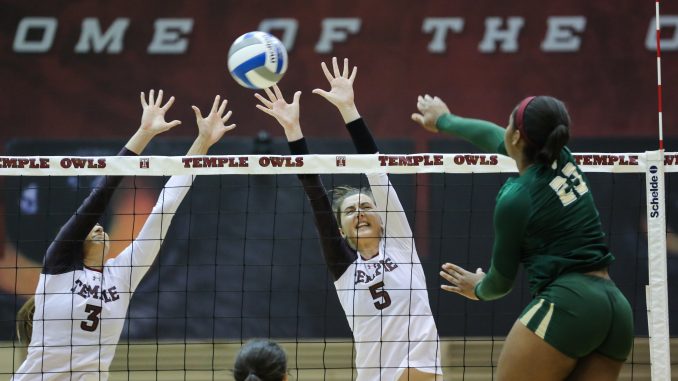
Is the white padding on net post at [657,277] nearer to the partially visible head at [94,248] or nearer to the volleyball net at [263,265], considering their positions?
the partially visible head at [94,248]

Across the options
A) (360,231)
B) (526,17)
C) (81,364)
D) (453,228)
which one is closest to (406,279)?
(360,231)

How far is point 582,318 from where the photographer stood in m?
3.24

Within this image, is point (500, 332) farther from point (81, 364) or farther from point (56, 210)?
point (81, 364)

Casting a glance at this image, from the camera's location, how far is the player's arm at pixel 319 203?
4.98 meters

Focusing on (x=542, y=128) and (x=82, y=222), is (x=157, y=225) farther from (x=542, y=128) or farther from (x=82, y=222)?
(x=542, y=128)

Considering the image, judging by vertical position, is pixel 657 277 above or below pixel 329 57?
below

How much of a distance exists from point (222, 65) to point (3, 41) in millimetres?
2159

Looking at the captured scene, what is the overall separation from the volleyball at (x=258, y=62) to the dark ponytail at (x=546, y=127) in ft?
7.43

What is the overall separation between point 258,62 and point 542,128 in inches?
92.9

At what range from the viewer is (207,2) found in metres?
9.41

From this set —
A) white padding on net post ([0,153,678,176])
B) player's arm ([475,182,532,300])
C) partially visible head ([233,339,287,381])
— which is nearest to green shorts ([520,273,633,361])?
player's arm ([475,182,532,300])

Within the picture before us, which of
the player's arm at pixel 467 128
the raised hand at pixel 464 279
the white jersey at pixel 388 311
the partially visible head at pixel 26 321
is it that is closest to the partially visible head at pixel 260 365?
the raised hand at pixel 464 279

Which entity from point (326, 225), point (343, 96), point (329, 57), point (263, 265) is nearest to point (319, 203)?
point (326, 225)

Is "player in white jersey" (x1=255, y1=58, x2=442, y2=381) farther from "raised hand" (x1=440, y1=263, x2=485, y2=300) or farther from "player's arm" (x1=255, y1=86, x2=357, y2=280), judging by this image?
"raised hand" (x1=440, y1=263, x2=485, y2=300)
